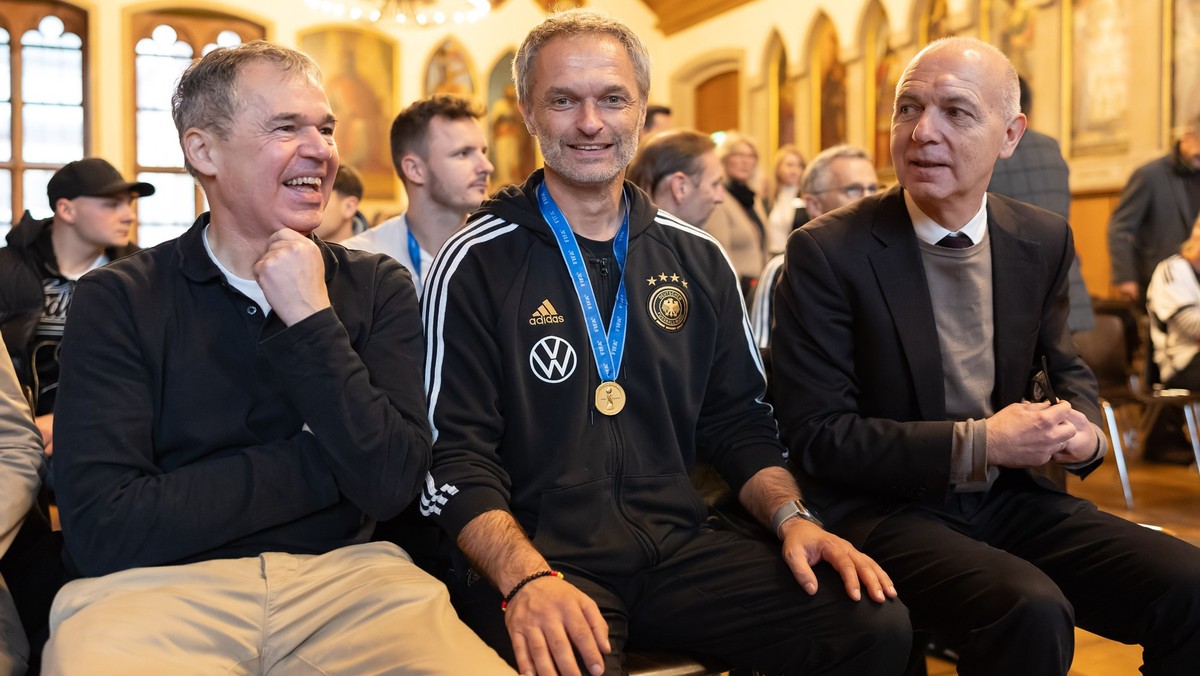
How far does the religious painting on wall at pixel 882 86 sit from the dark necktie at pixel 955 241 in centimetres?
1059

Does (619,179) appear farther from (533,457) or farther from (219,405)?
(219,405)

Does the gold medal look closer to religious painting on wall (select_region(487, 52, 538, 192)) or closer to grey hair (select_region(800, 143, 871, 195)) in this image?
grey hair (select_region(800, 143, 871, 195))

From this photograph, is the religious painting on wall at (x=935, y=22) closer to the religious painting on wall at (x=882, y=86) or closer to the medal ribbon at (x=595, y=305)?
the religious painting on wall at (x=882, y=86)

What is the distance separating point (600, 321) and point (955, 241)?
889mm

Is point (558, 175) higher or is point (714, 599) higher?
point (558, 175)

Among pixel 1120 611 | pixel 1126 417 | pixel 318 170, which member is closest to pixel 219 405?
pixel 318 170

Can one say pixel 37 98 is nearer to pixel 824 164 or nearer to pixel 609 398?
pixel 824 164

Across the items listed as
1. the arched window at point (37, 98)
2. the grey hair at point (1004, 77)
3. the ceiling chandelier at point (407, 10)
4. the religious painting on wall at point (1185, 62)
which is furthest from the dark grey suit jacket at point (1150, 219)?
the arched window at point (37, 98)

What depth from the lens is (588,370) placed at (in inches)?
93.4

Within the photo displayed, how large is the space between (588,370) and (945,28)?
10743 millimetres

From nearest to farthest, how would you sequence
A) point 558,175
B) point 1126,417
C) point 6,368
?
point 6,368, point 558,175, point 1126,417

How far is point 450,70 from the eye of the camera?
1717cm

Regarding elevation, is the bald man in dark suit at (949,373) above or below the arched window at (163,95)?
below

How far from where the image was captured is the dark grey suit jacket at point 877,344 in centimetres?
249
